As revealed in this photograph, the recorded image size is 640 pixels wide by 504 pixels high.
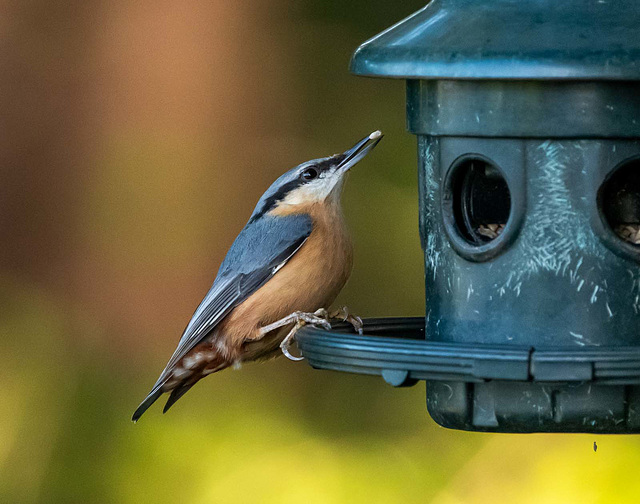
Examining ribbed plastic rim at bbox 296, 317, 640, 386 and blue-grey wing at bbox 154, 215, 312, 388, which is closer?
ribbed plastic rim at bbox 296, 317, 640, 386

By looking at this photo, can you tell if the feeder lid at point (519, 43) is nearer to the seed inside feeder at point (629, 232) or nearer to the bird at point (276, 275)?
the seed inside feeder at point (629, 232)

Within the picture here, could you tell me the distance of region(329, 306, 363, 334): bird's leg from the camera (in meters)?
4.11

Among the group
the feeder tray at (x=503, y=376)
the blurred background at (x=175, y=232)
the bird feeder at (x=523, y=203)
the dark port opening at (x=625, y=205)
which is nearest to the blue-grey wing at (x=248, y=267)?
the feeder tray at (x=503, y=376)

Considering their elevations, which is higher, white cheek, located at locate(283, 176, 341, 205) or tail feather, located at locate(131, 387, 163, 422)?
white cheek, located at locate(283, 176, 341, 205)

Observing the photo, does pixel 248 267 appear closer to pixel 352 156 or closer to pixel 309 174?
pixel 309 174

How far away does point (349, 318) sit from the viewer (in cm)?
428

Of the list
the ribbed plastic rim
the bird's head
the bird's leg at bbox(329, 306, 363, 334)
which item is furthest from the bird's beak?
the ribbed plastic rim

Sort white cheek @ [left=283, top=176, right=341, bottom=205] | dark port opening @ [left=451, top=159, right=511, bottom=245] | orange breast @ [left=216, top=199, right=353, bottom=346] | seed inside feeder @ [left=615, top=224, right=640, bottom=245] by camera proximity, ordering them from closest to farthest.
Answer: seed inside feeder @ [left=615, top=224, right=640, bottom=245], dark port opening @ [left=451, top=159, right=511, bottom=245], orange breast @ [left=216, top=199, right=353, bottom=346], white cheek @ [left=283, top=176, right=341, bottom=205]

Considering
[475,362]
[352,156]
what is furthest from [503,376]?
[352,156]

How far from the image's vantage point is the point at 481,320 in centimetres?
369

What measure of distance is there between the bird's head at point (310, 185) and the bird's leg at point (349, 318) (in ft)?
2.13

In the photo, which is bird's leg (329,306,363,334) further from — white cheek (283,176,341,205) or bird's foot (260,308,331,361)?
white cheek (283,176,341,205)

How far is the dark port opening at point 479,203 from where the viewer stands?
3.81 meters

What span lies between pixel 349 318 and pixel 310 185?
941 mm
